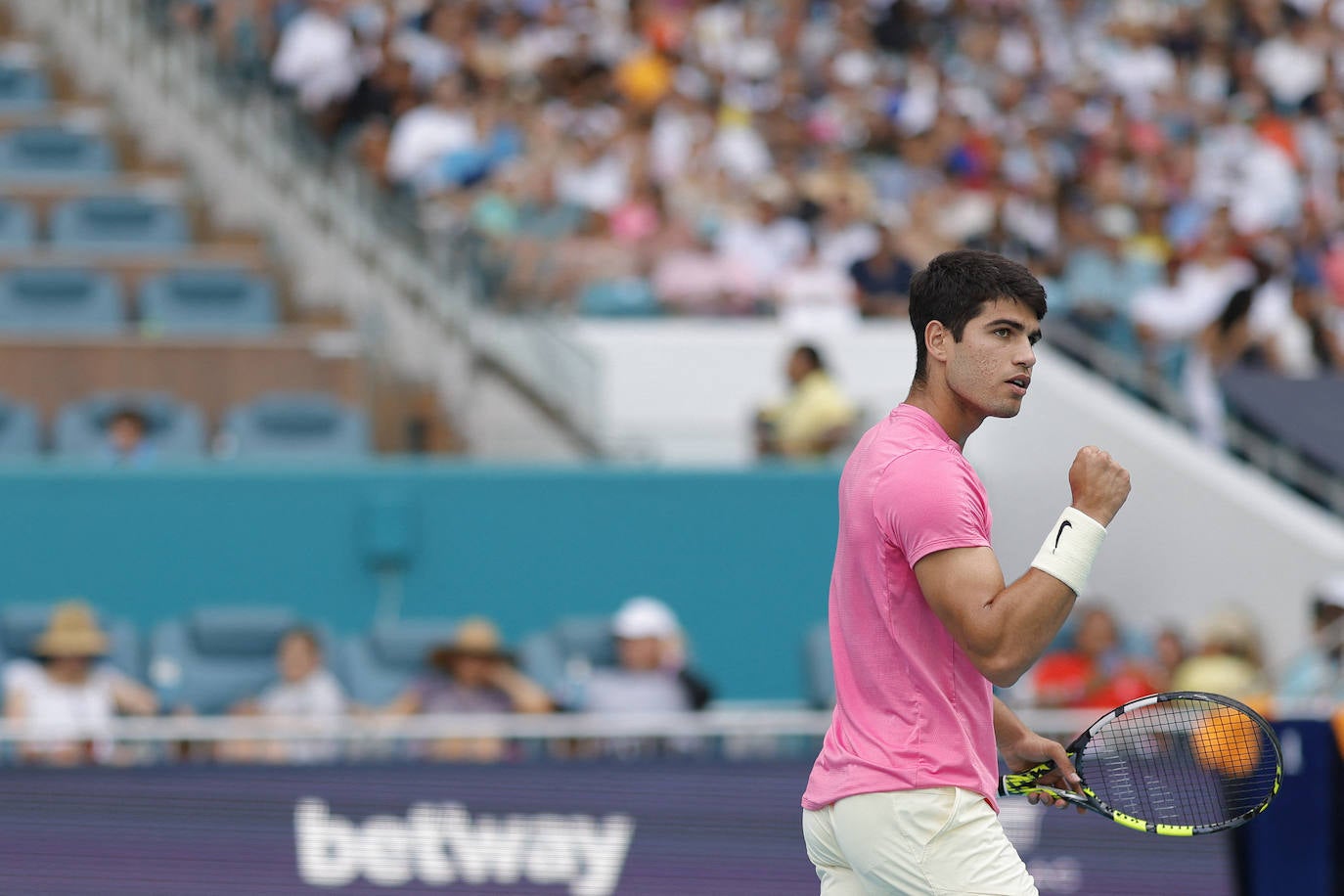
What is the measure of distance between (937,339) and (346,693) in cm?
637

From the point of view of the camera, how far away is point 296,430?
454 inches

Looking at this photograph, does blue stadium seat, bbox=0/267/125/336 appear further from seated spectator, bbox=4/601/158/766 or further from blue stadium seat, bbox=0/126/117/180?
seated spectator, bbox=4/601/158/766

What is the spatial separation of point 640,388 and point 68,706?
4484 millimetres

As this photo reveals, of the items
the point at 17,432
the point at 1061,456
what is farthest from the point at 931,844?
the point at 1061,456

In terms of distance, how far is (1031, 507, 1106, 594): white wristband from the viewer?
3.29m

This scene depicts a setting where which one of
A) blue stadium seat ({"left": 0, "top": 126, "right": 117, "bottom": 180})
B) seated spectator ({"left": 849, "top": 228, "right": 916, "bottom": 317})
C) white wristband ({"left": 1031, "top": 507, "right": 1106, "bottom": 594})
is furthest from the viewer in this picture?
blue stadium seat ({"left": 0, "top": 126, "right": 117, "bottom": 180})

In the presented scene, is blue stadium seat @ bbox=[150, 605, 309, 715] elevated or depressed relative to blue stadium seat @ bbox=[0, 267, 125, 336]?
depressed

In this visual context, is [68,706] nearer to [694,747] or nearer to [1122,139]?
[694,747]

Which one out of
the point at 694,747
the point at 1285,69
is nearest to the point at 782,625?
the point at 694,747

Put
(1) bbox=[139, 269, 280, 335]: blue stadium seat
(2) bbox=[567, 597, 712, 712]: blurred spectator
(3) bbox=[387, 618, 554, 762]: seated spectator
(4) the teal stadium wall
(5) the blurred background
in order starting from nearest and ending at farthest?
(5) the blurred background
(3) bbox=[387, 618, 554, 762]: seated spectator
(2) bbox=[567, 597, 712, 712]: blurred spectator
(4) the teal stadium wall
(1) bbox=[139, 269, 280, 335]: blue stadium seat

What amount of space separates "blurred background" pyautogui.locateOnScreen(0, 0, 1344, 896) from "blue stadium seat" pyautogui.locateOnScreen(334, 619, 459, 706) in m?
0.03

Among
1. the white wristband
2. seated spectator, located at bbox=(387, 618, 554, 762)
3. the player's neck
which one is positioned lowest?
seated spectator, located at bbox=(387, 618, 554, 762)

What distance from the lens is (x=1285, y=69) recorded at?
1739 cm

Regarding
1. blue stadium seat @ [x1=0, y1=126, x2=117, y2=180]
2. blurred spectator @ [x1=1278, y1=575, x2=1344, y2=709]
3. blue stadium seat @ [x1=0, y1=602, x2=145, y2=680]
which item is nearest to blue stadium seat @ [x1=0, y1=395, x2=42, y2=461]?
blue stadium seat @ [x1=0, y1=602, x2=145, y2=680]
